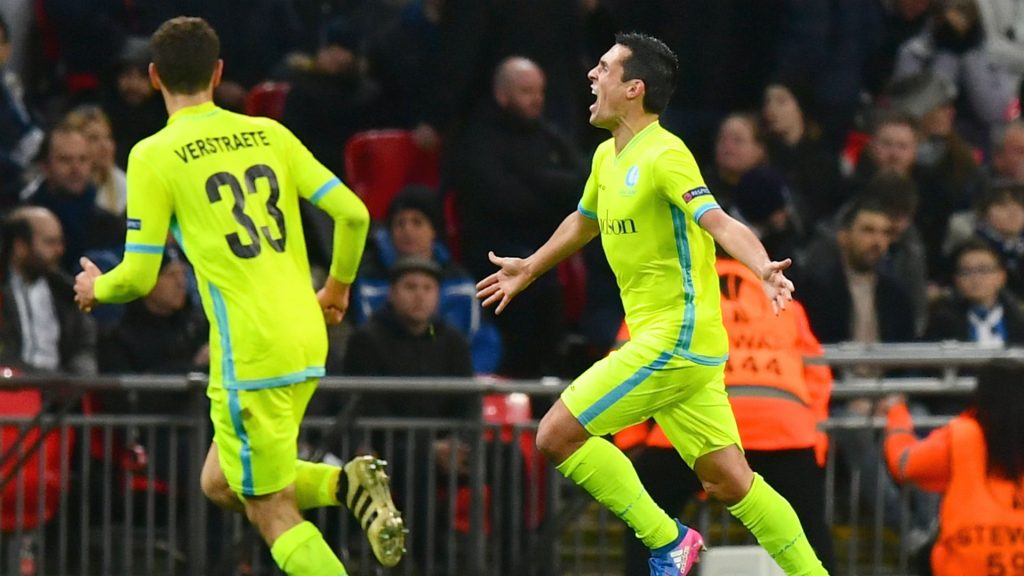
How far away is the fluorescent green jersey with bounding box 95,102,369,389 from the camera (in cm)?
824

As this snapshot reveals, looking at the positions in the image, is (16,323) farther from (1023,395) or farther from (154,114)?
(1023,395)

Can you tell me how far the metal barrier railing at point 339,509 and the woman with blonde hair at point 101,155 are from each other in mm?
2166

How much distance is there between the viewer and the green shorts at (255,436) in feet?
27.3

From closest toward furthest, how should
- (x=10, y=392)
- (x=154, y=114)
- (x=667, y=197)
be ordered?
(x=667, y=197) → (x=10, y=392) → (x=154, y=114)

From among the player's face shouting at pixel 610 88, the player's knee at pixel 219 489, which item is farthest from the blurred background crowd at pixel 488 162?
the player's face shouting at pixel 610 88

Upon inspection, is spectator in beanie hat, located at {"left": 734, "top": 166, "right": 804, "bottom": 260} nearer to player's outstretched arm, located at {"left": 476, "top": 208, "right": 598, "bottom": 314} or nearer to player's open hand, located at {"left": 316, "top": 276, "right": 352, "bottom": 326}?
player's outstretched arm, located at {"left": 476, "top": 208, "right": 598, "bottom": 314}

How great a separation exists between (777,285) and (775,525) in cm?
120

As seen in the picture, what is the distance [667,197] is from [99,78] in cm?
630

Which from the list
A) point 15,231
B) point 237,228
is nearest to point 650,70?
point 237,228

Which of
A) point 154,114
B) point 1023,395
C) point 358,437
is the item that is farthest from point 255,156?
point 154,114

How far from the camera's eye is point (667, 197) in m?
8.07

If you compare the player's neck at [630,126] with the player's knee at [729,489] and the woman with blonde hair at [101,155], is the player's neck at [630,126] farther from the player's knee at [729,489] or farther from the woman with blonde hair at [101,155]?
the woman with blonde hair at [101,155]

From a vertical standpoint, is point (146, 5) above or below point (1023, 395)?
above

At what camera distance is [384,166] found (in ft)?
43.5
